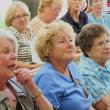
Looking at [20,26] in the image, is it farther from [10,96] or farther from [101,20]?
[10,96]

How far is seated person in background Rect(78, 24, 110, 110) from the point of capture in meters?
2.31

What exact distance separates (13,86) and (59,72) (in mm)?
380

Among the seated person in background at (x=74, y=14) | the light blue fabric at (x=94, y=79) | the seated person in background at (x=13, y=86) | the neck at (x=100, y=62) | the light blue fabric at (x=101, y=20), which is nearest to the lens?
the seated person in background at (x=13, y=86)

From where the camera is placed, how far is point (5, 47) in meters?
1.76

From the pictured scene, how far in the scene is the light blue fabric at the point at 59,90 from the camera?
1954 mm

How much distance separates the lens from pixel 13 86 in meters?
1.84

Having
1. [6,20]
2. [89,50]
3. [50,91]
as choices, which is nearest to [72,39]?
[89,50]

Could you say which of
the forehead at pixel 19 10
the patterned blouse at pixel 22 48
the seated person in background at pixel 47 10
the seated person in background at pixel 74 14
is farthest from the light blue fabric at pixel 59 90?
the seated person in background at pixel 74 14

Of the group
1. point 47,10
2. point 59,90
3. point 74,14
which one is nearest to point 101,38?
point 59,90

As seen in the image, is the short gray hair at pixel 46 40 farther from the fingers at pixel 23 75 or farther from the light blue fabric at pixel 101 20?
the light blue fabric at pixel 101 20

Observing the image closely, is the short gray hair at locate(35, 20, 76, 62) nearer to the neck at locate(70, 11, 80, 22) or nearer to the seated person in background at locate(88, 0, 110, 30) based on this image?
the neck at locate(70, 11, 80, 22)

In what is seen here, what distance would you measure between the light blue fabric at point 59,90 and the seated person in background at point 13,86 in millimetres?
120

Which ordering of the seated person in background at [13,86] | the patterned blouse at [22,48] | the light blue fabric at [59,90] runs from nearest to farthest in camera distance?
1. the seated person in background at [13,86]
2. the light blue fabric at [59,90]
3. the patterned blouse at [22,48]

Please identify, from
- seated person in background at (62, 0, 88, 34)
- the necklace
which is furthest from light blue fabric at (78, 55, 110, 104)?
seated person in background at (62, 0, 88, 34)
